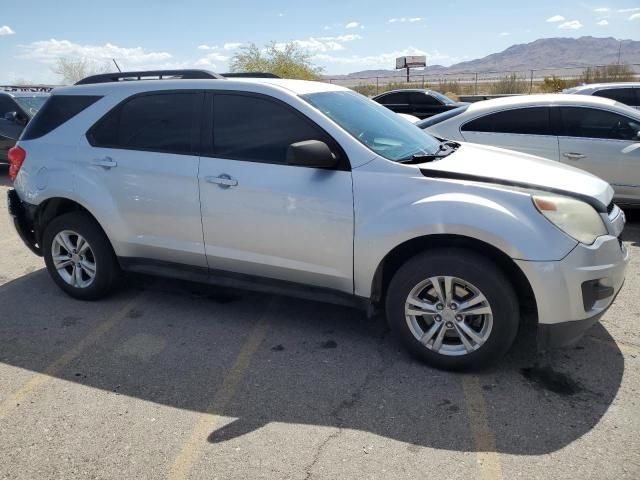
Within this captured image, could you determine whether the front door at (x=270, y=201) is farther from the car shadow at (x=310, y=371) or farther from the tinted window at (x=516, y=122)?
the tinted window at (x=516, y=122)

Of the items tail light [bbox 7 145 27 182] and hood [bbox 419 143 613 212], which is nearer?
Result: hood [bbox 419 143 613 212]

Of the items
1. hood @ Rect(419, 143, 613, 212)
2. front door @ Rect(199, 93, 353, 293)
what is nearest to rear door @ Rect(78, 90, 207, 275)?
front door @ Rect(199, 93, 353, 293)

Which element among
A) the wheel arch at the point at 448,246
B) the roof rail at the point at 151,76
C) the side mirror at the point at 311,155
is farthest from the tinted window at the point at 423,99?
the side mirror at the point at 311,155

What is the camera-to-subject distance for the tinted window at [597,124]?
6.34m

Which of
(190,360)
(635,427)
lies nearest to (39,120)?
(190,360)

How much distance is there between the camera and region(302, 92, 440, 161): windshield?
3658 millimetres

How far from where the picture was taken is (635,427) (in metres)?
2.82

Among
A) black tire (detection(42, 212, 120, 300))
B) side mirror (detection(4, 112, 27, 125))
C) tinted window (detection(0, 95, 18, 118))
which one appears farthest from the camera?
tinted window (detection(0, 95, 18, 118))

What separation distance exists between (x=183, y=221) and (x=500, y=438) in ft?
8.38

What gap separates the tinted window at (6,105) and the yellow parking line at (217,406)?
29.2 ft

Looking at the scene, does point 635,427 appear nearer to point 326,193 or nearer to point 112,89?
point 326,193

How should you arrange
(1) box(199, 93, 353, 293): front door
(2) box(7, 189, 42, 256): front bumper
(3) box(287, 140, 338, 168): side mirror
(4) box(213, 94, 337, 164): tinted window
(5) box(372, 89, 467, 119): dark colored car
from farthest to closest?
(5) box(372, 89, 467, 119): dark colored car
(2) box(7, 189, 42, 256): front bumper
(4) box(213, 94, 337, 164): tinted window
(1) box(199, 93, 353, 293): front door
(3) box(287, 140, 338, 168): side mirror

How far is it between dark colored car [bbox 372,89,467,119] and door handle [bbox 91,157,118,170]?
15.8 meters

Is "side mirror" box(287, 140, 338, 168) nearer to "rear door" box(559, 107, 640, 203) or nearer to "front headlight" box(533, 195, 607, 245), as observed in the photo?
"front headlight" box(533, 195, 607, 245)
